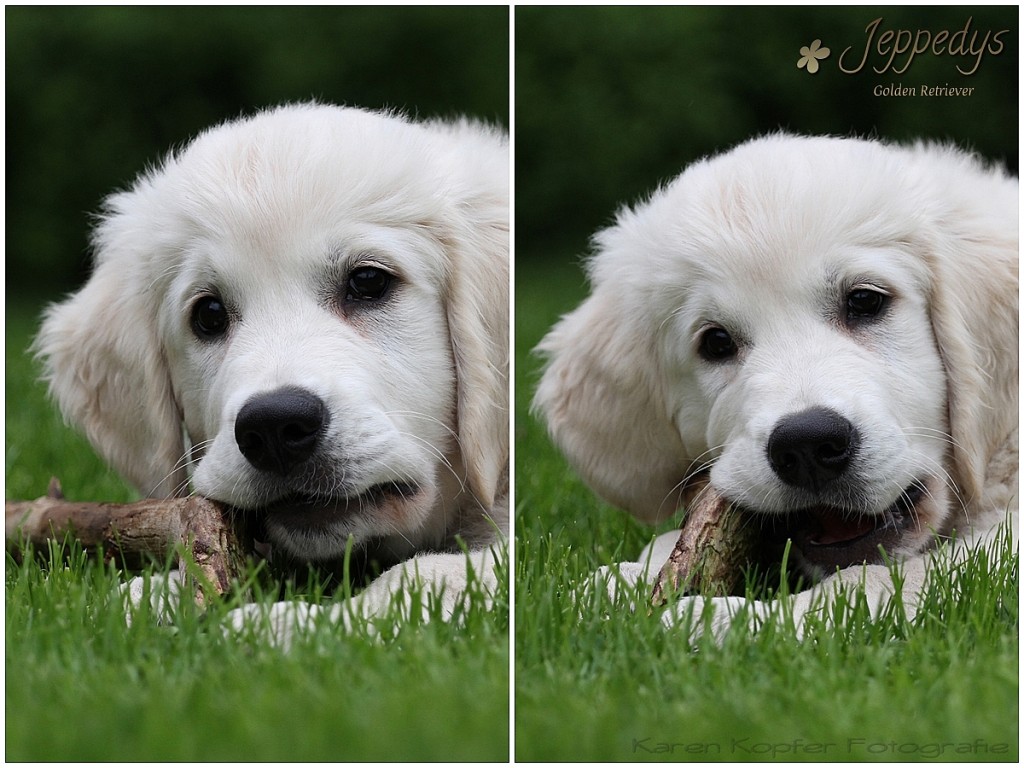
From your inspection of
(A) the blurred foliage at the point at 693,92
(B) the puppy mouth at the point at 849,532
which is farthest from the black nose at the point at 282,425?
(B) the puppy mouth at the point at 849,532

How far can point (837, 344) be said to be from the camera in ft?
12.9

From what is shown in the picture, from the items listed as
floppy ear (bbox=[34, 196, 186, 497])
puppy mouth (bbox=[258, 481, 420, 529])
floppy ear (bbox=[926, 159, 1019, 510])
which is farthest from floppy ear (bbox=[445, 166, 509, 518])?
floppy ear (bbox=[926, 159, 1019, 510])

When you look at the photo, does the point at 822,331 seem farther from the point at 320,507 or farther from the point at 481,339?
the point at 320,507

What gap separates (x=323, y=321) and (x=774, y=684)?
1.51 meters

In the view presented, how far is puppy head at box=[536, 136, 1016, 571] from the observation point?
152 inches

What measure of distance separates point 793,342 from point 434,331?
3.34ft

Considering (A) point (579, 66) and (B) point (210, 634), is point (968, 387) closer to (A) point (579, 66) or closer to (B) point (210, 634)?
(A) point (579, 66)

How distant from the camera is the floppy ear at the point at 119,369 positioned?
418 cm

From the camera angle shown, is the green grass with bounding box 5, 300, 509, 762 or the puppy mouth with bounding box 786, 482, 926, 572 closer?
the green grass with bounding box 5, 300, 509, 762

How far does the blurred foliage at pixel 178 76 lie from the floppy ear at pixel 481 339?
Answer: 0.40m

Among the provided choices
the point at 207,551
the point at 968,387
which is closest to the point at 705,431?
the point at 968,387

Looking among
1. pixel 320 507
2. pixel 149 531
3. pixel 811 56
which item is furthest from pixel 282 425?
pixel 811 56

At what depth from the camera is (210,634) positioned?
11.0 ft

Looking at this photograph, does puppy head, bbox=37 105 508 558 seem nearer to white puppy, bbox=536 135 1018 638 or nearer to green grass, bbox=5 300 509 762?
green grass, bbox=5 300 509 762
